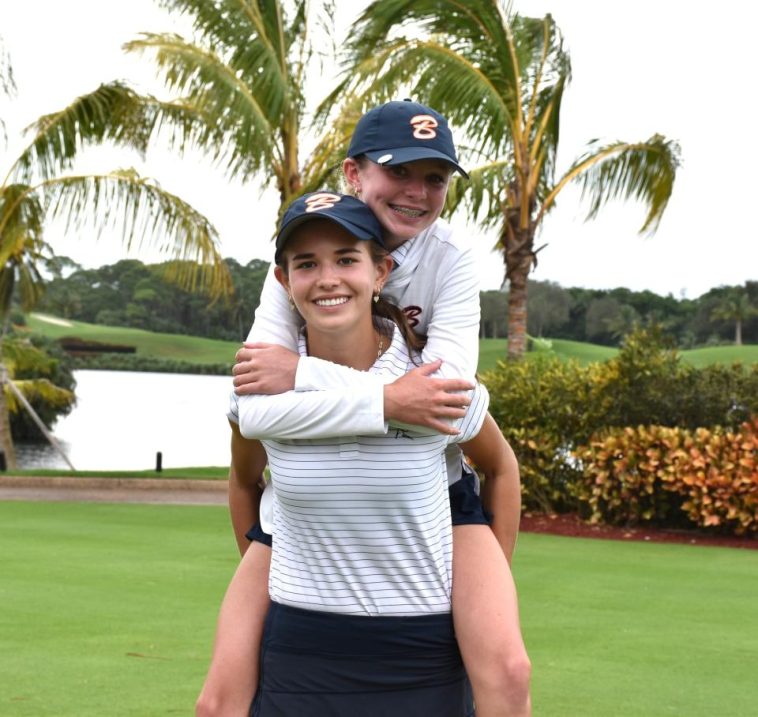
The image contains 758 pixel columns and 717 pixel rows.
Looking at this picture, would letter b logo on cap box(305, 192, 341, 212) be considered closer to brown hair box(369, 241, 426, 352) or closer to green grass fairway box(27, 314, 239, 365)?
brown hair box(369, 241, 426, 352)

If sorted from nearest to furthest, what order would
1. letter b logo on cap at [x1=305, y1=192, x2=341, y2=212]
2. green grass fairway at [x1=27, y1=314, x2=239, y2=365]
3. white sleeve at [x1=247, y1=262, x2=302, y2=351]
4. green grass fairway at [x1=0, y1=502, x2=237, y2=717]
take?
letter b logo on cap at [x1=305, y1=192, x2=341, y2=212] → white sleeve at [x1=247, y1=262, x2=302, y2=351] → green grass fairway at [x1=0, y1=502, x2=237, y2=717] → green grass fairway at [x1=27, y1=314, x2=239, y2=365]

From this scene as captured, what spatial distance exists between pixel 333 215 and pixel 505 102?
52.4 ft

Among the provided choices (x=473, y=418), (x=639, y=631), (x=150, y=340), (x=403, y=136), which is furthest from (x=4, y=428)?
(x=150, y=340)

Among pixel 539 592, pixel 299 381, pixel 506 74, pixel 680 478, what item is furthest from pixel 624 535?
pixel 299 381

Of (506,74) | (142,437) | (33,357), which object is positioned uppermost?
(506,74)

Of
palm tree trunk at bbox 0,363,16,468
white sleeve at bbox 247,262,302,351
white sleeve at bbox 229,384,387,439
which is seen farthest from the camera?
palm tree trunk at bbox 0,363,16,468

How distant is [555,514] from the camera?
14531 millimetres

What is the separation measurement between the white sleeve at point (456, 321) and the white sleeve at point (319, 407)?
0.70 ft

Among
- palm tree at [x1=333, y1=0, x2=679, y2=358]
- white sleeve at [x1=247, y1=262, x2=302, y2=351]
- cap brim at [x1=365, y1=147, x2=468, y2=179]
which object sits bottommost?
white sleeve at [x1=247, y1=262, x2=302, y2=351]

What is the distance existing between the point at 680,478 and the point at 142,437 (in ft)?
174

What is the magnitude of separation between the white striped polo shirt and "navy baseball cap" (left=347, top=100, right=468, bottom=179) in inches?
29.0

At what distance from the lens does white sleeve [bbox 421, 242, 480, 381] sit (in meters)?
A: 3.21

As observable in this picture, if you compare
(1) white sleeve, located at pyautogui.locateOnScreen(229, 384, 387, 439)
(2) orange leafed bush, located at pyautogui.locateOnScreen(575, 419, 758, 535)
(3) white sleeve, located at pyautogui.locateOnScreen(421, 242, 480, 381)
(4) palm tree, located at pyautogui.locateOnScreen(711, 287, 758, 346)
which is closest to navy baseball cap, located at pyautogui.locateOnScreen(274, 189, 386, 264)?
(3) white sleeve, located at pyautogui.locateOnScreen(421, 242, 480, 381)

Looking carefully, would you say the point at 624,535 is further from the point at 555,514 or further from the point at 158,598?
the point at 158,598
